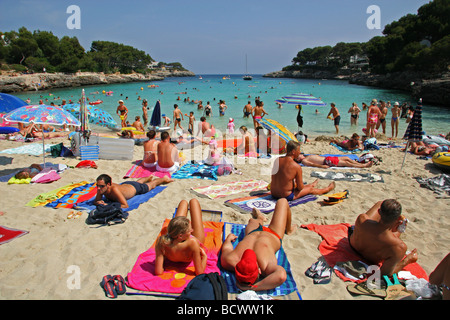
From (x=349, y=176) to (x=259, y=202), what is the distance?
2570mm

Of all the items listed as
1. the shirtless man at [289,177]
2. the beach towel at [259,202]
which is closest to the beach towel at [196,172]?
the beach towel at [259,202]

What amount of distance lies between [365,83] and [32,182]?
56.2m

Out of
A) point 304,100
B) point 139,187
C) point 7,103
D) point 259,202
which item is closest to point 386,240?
point 259,202

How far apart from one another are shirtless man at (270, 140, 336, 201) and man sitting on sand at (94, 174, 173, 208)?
2.29 metres

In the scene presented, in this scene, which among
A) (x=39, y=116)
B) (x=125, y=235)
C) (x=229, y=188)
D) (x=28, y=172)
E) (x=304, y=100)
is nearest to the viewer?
(x=125, y=235)

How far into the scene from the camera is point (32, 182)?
5406 millimetres

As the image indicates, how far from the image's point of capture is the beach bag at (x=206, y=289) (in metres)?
2.32

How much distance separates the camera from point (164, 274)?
2836 mm

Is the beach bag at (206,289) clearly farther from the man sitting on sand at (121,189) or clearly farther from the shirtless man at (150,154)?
the shirtless man at (150,154)

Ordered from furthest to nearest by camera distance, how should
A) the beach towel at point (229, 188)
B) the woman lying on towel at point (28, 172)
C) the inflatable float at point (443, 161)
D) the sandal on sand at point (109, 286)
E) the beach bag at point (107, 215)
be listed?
the inflatable float at point (443, 161) < the woman lying on towel at point (28, 172) < the beach towel at point (229, 188) < the beach bag at point (107, 215) < the sandal on sand at point (109, 286)

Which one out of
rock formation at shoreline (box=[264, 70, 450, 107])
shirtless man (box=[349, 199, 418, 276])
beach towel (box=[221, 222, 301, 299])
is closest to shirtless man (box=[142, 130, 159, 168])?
beach towel (box=[221, 222, 301, 299])

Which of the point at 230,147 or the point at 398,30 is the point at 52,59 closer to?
the point at 230,147

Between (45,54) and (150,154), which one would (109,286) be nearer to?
(150,154)

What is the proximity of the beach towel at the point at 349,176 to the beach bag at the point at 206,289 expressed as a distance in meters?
4.29
